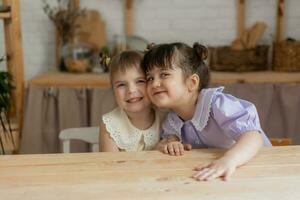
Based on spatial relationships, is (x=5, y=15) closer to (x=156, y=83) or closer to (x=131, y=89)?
(x=131, y=89)

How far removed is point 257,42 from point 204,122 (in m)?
2.10

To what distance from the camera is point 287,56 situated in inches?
116

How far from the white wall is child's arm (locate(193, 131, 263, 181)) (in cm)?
217

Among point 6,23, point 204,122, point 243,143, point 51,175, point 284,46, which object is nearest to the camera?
point 51,175

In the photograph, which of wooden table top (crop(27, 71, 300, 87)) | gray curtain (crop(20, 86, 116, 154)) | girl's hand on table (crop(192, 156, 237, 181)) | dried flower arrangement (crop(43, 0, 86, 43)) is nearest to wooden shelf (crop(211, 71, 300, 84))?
wooden table top (crop(27, 71, 300, 87))

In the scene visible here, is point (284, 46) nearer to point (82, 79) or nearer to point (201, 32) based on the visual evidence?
point (201, 32)

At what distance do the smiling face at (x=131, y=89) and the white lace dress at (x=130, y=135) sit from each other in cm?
10

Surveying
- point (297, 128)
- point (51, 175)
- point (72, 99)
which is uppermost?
point (51, 175)

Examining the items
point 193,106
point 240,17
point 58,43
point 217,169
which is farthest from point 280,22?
point 217,169

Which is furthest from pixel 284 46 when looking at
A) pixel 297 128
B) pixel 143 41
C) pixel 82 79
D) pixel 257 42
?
pixel 82 79

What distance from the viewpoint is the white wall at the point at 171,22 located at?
10.6 ft

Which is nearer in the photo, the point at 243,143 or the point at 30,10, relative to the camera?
the point at 243,143

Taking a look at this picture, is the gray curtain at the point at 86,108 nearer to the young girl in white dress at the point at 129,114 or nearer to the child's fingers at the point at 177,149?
the young girl in white dress at the point at 129,114

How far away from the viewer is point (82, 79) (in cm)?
279
